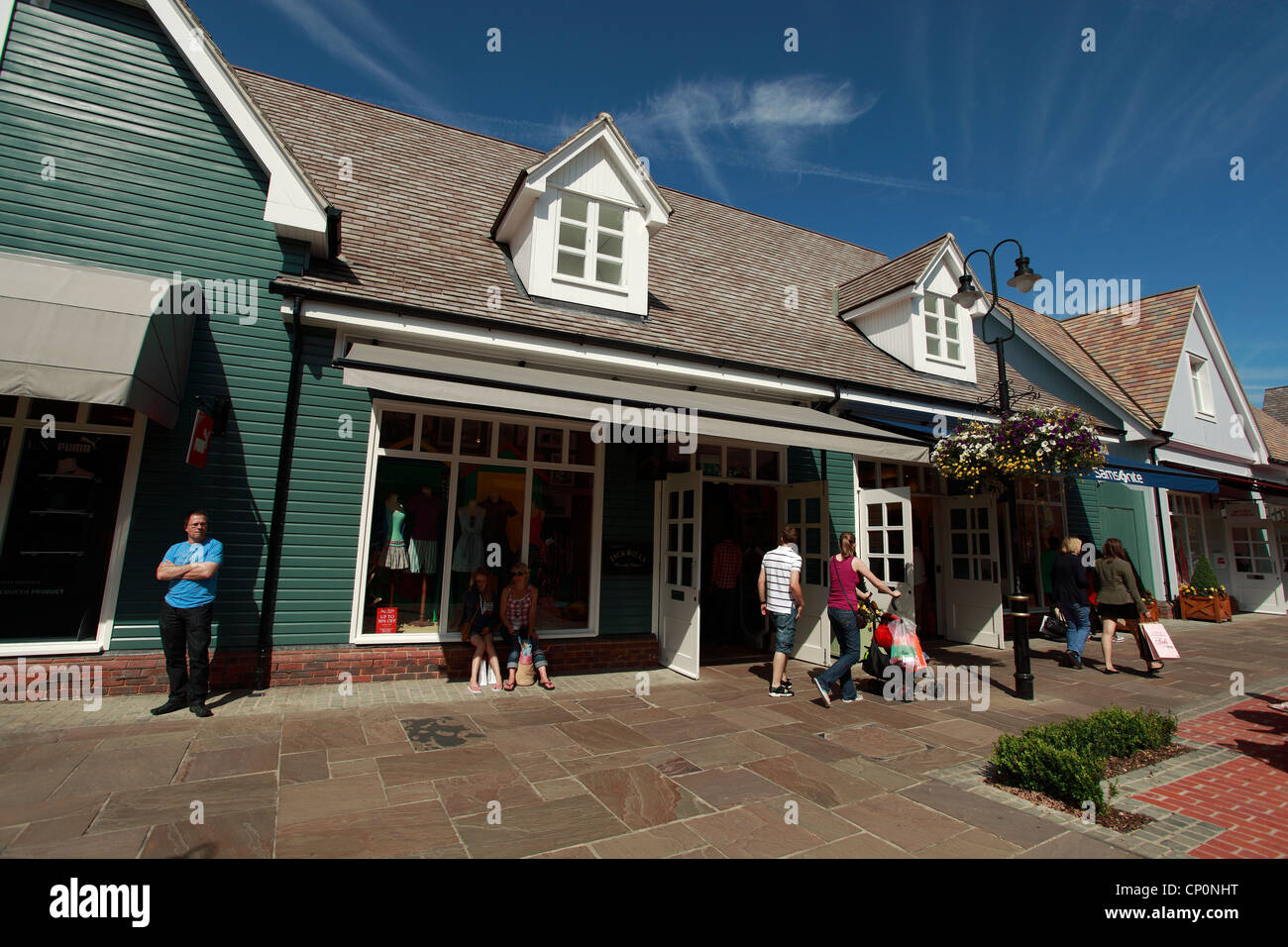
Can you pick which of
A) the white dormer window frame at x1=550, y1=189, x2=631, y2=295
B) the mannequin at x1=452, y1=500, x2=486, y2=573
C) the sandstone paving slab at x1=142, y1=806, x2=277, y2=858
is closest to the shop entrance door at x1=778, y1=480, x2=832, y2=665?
the white dormer window frame at x1=550, y1=189, x2=631, y2=295

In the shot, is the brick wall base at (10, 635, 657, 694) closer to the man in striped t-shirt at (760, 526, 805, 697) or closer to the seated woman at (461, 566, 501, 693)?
the seated woman at (461, 566, 501, 693)

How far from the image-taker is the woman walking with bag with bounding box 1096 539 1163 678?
895 cm

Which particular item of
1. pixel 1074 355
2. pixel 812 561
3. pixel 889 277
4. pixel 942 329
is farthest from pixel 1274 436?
pixel 812 561

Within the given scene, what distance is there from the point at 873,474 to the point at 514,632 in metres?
7.13

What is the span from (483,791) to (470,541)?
13.4ft

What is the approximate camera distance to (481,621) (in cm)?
744

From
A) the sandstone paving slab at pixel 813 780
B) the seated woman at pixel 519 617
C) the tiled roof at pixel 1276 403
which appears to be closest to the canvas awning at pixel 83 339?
the seated woman at pixel 519 617

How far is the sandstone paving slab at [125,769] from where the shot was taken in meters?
4.30

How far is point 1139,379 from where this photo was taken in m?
16.8

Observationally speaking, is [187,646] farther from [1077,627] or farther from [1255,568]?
[1255,568]

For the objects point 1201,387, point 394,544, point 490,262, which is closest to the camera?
point 394,544

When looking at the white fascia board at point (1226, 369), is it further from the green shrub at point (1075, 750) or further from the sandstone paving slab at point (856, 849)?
the sandstone paving slab at point (856, 849)

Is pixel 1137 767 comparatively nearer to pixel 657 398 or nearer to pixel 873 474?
pixel 657 398

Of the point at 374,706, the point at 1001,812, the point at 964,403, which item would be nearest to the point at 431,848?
the point at 374,706
